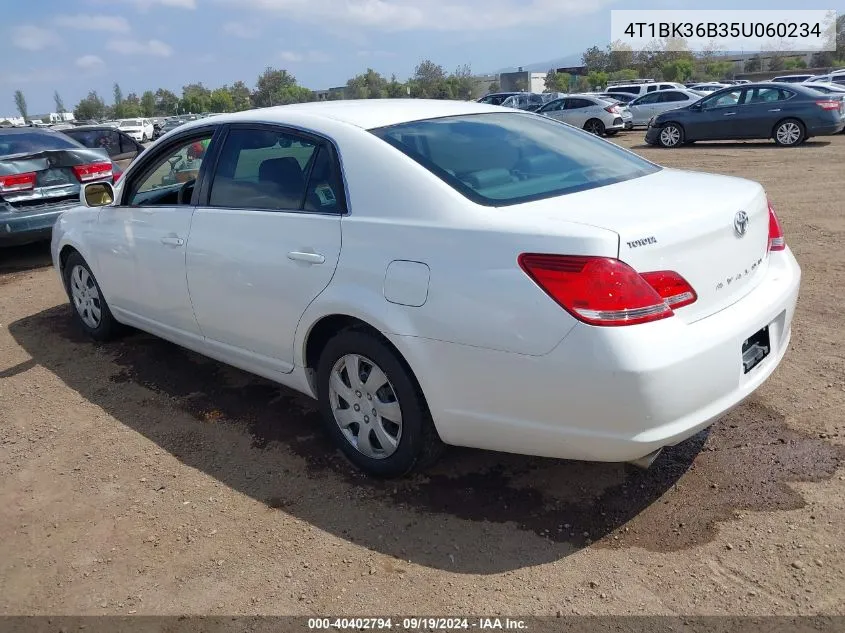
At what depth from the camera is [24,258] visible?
29.3 feet

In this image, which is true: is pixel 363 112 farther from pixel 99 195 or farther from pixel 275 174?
pixel 99 195

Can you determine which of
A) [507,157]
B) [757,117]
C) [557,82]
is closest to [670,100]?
[757,117]

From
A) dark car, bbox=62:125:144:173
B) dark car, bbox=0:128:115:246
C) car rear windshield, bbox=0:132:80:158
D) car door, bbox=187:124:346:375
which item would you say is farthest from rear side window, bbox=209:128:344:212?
dark car, bbox=62:125:144:173

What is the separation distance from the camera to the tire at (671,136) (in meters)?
17.8

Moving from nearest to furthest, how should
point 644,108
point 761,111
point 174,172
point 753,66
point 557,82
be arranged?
1. point 174,172
2. point 761,111
3. point 644,108
4. point 753,66
5. point 557,82

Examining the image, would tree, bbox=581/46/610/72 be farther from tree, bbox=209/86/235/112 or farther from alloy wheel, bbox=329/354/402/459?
alloy wheel, bbox=329/354/402/459

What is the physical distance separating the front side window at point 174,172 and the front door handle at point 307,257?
1.13 m

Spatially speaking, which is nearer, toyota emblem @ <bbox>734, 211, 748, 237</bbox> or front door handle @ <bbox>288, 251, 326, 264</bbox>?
toyota emblem @ <bbox>734, 211, 748, 237</bbox>

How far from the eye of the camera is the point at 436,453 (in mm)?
3150

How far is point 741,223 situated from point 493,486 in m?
1.55

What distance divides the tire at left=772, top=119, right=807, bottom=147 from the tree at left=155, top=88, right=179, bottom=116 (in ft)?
271

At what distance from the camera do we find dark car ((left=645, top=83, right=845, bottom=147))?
1560 cm

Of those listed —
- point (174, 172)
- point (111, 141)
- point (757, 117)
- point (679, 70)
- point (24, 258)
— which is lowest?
point (24, 258)

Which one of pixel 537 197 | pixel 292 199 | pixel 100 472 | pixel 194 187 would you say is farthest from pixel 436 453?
pixel 194 187
